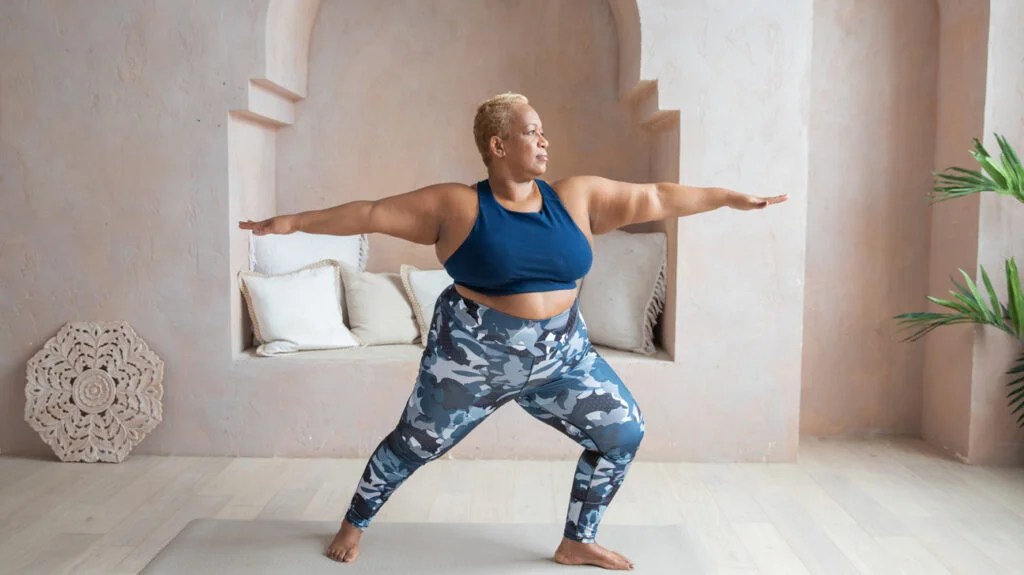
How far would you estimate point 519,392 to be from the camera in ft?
10.5

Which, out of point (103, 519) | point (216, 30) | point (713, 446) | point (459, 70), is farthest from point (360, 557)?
point (459, 70)

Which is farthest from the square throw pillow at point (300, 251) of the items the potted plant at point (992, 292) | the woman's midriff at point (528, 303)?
the potted plant at point (992, 292)

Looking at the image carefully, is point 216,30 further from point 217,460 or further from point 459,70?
point 217,460

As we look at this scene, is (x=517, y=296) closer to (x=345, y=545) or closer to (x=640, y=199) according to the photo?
(x=640, y=199)

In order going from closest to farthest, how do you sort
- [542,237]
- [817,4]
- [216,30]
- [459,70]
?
[542,237] → [216,30] → [817,4] → [459,70]

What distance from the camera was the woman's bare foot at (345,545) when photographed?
133 inches

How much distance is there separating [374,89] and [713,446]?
8.32ft

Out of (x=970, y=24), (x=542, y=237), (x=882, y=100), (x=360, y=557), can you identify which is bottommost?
(x=360, y=557)

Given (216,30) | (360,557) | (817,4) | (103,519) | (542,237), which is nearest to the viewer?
(542,237)

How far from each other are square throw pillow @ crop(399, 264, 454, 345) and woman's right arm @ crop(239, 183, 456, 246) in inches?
71.8

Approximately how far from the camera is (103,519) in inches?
150

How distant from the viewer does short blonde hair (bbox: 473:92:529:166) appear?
3080 mm

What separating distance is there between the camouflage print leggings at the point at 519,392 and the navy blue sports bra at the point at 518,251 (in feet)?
0.36

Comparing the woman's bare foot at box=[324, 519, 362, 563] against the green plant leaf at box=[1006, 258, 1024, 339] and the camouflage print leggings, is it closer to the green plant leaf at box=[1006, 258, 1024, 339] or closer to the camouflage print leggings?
the camouflage print leggings
